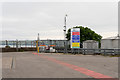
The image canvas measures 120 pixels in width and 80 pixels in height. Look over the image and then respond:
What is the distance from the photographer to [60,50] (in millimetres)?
33156

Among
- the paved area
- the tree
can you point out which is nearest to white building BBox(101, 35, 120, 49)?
the paved area

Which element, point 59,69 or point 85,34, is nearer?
point 59,69

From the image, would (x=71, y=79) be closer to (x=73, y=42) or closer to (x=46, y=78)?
(x=46, y=78)

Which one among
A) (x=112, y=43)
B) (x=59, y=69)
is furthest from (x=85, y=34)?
(x=59, y=69)

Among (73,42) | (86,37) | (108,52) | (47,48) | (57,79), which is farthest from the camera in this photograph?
(86,37)

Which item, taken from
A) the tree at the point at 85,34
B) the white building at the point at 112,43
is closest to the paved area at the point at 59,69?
the white building at the point at 112,43

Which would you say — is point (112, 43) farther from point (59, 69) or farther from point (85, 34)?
point (85, 34)

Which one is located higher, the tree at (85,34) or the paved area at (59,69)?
the tree at (85,34)

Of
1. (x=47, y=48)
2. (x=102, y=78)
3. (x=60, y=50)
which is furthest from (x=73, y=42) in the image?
(x=102, y=78)

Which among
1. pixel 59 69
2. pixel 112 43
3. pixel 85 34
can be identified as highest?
pixel 85 34

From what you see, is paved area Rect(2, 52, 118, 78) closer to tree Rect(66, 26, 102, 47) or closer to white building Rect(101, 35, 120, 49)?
white building Rect(101, 35, 120, 49)

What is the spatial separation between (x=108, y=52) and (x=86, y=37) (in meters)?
37.1

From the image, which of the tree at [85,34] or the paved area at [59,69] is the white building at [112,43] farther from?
the tree at [85,34]

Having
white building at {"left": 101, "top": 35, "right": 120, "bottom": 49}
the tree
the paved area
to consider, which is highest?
the tree
